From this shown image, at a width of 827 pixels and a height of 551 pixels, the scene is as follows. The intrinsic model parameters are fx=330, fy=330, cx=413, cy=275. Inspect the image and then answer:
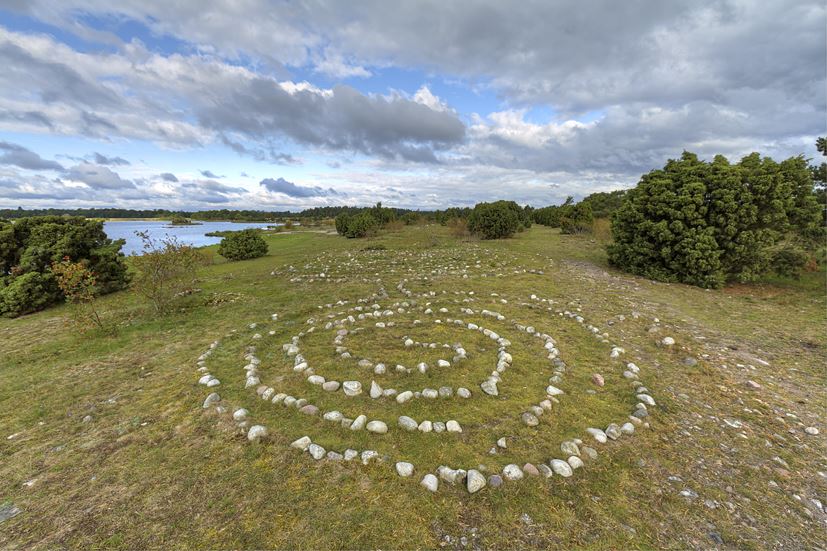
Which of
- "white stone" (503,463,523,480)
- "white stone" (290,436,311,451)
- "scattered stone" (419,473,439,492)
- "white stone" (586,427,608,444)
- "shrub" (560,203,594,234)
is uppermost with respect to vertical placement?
"shrub" (560,203,594,234)

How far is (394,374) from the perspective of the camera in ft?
19.5

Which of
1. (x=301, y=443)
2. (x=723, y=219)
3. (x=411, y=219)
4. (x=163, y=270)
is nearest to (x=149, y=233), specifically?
(x=163, y=270)

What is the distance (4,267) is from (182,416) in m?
14.2

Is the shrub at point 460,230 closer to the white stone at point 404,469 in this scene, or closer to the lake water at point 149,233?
the lake water at point 149,233

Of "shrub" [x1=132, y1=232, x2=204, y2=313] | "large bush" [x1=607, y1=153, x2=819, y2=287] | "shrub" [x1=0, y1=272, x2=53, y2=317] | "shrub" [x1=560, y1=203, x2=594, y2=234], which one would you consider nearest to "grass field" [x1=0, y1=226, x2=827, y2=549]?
"shrub" [x1=132, y1=232, x2=204, y2=313]

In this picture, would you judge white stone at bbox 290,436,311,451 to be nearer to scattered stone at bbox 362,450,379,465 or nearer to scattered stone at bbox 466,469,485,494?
scattered stone at bbox 362,450,379,465

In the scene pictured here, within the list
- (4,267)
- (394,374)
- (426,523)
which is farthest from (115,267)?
(426,523)

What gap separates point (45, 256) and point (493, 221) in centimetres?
2998

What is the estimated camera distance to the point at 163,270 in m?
10.1

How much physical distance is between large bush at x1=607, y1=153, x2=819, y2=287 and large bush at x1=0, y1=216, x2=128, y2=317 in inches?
891

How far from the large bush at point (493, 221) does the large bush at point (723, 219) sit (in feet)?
58.8

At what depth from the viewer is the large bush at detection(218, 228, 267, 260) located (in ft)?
80.8

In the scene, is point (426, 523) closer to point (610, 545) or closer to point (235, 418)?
point (610, 545)

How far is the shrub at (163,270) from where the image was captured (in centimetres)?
987
